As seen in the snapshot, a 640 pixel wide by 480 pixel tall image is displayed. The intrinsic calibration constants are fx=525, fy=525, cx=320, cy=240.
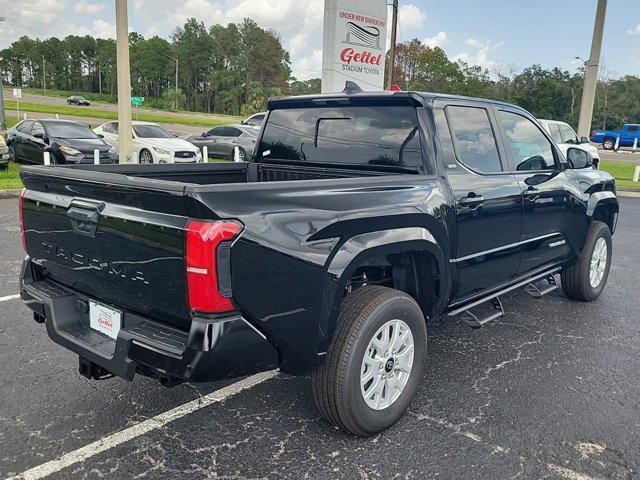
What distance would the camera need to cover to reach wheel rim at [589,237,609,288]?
537cm

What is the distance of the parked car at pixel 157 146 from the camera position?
52.0ft

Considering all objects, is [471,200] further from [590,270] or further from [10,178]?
[10,178]

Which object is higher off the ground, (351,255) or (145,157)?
(351,255)

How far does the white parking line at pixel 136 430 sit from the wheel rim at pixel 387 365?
966mm

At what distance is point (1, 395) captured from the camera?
10.7ft

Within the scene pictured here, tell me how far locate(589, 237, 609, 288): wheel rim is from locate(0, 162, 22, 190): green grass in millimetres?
10844

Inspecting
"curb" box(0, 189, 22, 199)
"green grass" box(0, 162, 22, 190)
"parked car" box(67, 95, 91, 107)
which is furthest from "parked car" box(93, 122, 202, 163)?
"parked car" box(67, 95, 91, 107)

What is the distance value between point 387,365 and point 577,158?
3.09 m

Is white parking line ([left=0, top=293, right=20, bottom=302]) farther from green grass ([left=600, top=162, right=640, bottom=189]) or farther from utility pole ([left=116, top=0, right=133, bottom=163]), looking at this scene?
green grass ([left=600, top=162, right=640, bottom=189])

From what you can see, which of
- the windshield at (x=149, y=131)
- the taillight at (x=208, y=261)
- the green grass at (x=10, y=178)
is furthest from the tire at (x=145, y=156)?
the taillight at (x=208, y=261)

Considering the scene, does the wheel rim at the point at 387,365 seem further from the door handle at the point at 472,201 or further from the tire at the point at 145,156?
the tire at the point at 145,156

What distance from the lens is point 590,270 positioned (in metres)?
5.30

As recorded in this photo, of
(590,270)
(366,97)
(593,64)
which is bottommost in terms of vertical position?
(590,270)

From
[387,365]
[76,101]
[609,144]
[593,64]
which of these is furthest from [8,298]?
[76,101]
